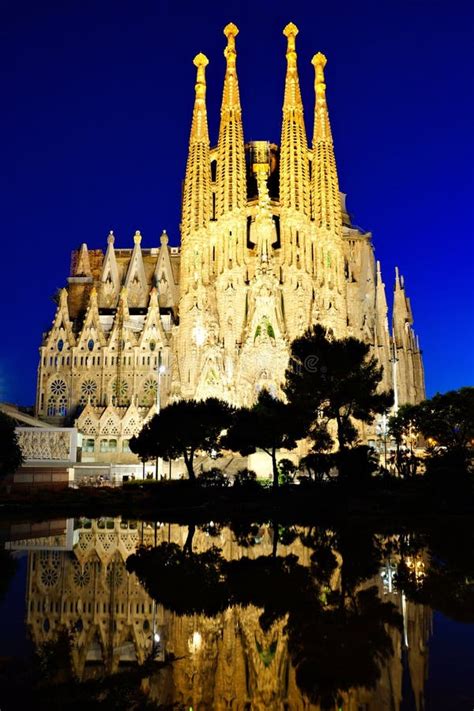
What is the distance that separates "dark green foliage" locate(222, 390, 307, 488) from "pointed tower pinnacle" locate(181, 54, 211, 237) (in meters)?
35.9

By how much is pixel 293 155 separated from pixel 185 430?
44230 mm

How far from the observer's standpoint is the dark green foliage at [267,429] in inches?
1428

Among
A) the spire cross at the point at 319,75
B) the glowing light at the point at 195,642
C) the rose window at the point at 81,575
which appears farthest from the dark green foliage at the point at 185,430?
the spire cross at the point at 319,75

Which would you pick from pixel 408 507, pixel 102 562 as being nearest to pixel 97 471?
pixel 408 507

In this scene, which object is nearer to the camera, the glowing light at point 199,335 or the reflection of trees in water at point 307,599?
the reflection of trees in water at point 307,599

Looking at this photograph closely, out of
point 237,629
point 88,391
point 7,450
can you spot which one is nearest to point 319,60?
point 88,391

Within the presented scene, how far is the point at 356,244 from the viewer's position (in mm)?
78062

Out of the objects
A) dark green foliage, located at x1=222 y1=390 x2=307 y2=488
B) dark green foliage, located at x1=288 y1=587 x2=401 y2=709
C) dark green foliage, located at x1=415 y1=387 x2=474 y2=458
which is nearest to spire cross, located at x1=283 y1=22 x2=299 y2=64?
dark green foliage, located at x1=415 y1=387 x2=474 y2=458

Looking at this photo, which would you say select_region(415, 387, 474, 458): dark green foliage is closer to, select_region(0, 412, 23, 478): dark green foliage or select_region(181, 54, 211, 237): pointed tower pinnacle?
select_region(0, 412, 23, 478): dark green foliage

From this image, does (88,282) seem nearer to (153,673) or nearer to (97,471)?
(97,471)

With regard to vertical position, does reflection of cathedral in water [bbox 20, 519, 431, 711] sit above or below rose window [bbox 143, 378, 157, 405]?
below

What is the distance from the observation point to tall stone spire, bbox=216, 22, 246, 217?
6794 cm

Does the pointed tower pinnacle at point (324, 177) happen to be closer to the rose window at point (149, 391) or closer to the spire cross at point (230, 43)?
the spire cross at point (230, 43)

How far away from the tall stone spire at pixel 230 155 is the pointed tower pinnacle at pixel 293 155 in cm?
485
